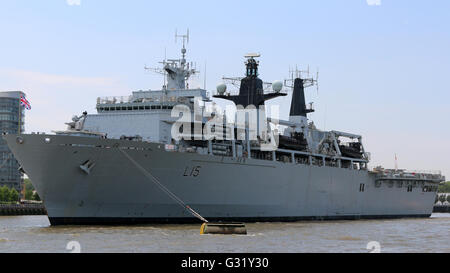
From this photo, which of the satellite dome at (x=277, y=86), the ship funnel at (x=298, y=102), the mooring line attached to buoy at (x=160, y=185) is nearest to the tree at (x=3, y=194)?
the ship funnel at (x=298, y=102)

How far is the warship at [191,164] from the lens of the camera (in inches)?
1243

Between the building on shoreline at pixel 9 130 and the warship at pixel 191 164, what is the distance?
48596 millimetres

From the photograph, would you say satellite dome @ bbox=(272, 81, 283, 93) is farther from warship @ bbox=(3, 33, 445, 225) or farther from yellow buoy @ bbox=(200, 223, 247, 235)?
yellow buoy @ bbox=(200, 223, 247, 235)

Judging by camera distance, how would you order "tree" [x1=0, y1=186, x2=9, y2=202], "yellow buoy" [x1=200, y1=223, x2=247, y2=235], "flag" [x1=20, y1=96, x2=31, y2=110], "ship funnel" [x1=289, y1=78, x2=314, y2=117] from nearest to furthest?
"yellow buoy" [x1=200, y1=223, x2=247, y2=235], "flag" [x1=20, y1=96, x2=31, y2=110], "ship funnel" [x1=289, y1=78, x2=314, y2=117], "tree" [x1=0, y1=186, x2=9, y2=202]

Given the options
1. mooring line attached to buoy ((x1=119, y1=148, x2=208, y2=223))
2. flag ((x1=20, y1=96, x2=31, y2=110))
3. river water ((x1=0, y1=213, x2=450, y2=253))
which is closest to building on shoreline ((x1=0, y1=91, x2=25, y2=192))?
flag ((x1=20, y1=96, x2=31, y2=110))

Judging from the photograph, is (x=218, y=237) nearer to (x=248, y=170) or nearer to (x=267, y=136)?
(x=248, y=170)

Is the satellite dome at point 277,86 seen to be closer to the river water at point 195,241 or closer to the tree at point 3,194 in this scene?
the river water at point 195,241

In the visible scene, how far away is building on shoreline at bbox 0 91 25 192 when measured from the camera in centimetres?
8806

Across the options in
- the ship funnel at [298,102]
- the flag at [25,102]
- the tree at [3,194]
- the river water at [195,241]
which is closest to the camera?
the river water at [195,241]

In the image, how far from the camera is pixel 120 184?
32375 mm

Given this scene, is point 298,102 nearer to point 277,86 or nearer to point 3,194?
point 277,86

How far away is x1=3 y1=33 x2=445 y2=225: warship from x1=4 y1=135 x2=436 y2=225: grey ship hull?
A: 5 cm

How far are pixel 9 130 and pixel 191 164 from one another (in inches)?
2428

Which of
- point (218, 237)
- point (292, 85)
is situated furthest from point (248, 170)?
point (292, 85)
